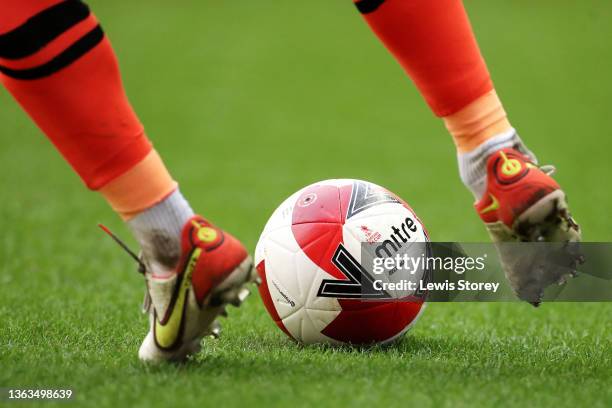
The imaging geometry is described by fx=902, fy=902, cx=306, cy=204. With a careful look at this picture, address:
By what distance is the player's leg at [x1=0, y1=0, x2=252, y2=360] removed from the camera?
99.1 inches

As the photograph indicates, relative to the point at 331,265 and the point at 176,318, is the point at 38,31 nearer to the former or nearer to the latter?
the point at 176,318

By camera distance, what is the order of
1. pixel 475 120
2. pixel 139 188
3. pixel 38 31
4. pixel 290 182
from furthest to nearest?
pixel 290 182 < pixel 475 120 < pixel 139 188 < pixel 38 31

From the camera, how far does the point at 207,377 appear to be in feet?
8.80

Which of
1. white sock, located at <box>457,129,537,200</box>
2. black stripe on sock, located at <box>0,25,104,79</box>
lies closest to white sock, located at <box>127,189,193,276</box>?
black stripe on sock, located at <box>0,25,104,79</box>

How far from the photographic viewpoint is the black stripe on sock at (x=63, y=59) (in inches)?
99.3

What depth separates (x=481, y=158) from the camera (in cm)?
290

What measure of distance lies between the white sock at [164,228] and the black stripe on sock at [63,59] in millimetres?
476

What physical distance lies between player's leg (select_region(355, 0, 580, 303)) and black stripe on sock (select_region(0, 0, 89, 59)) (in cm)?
89

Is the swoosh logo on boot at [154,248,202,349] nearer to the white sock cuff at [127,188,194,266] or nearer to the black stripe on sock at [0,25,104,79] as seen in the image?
the white sock cuff at [127,188,194,266]

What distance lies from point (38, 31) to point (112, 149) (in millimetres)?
381

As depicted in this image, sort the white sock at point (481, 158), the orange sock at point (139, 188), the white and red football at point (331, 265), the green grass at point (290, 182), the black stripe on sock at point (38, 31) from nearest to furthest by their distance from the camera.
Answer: the black stripe on sock at point (38, 31) → the orange sock at point (139, 188) → the green grass at point (290, 182) → the white sock at point (481, 158) → the white and red football at point (331, 265)

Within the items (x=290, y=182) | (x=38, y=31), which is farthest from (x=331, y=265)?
(x=290, y=182)

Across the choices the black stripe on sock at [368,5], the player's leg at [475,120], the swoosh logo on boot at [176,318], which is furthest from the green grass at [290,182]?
the black stripe on sock at [368,5]

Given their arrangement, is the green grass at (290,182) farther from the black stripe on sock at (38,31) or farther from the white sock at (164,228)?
the black stripe on sock at (38,31)
